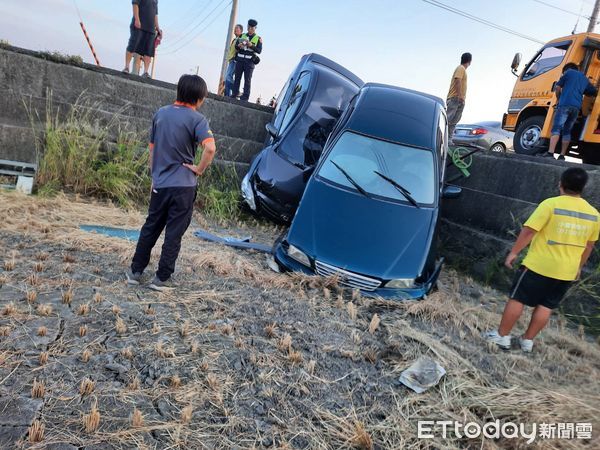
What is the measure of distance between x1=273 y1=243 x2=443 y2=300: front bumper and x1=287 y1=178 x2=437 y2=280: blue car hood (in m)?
0.12

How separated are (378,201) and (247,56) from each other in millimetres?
5586

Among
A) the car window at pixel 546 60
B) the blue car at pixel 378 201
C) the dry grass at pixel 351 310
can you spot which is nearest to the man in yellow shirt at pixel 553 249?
the blue car at pixel 378 201

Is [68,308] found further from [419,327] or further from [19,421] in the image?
[419,327]

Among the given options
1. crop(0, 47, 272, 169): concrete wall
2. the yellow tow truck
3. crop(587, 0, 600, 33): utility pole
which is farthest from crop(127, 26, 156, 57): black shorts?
crop(587, 0, 600, 33): utility pole

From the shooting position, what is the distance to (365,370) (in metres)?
2.66

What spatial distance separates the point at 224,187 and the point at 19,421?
509cm

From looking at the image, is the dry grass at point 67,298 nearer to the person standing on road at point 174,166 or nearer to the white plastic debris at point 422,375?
the person standing on road at point 174,166

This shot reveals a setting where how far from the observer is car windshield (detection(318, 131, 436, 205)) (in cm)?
455

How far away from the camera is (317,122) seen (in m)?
6.22

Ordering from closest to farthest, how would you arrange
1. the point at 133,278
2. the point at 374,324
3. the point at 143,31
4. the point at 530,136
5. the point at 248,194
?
the point at 374,324, the point at 133,278, the point at 248,194, the point at 143,31, the point at 530,136

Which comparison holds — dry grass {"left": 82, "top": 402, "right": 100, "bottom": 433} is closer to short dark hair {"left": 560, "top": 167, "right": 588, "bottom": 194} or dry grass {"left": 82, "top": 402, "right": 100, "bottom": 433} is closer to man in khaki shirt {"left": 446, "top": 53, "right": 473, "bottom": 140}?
short dark hair {"left": 560, "top": 167, "right": 588, "bottom": 194}

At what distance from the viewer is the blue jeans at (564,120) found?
634 cm

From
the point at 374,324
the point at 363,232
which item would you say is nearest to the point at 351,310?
the point at 374,324

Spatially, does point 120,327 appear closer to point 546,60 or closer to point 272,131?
point 272,131
